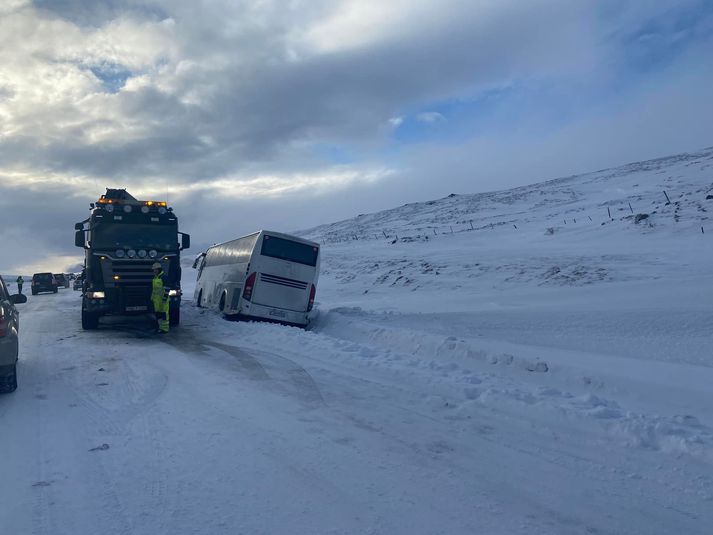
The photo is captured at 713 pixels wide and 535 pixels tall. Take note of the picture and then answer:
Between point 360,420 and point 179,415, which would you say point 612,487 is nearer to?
point 360,420

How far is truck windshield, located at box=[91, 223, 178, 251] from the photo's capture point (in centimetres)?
1499

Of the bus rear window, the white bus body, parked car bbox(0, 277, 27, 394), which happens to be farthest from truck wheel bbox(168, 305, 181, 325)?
parked car bbox(0, 277, 27, 394)

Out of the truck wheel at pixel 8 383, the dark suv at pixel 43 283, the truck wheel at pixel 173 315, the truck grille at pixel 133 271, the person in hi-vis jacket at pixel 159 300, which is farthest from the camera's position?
the dark suv at pixel 43 283

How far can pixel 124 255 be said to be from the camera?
49.3 feet

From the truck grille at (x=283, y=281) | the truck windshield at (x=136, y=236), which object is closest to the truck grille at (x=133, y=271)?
the truck windshield at (x=136, y=236)

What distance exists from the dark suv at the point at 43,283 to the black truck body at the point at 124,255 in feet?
125

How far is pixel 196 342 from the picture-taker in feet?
42.5

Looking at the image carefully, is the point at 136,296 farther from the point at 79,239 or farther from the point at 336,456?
the point at 336,456

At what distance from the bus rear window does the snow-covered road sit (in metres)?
7.82

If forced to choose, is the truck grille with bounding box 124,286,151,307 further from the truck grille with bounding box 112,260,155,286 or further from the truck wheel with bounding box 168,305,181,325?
the truck wheel with bounding box 168,305,181,325

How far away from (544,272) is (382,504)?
19115mm

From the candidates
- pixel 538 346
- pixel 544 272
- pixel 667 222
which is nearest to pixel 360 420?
pixel 538 346

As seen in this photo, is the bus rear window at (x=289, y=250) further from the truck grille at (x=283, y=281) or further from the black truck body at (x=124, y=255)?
the black truck body at (x=124, y=255)

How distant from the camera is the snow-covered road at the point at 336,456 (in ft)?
12.7
